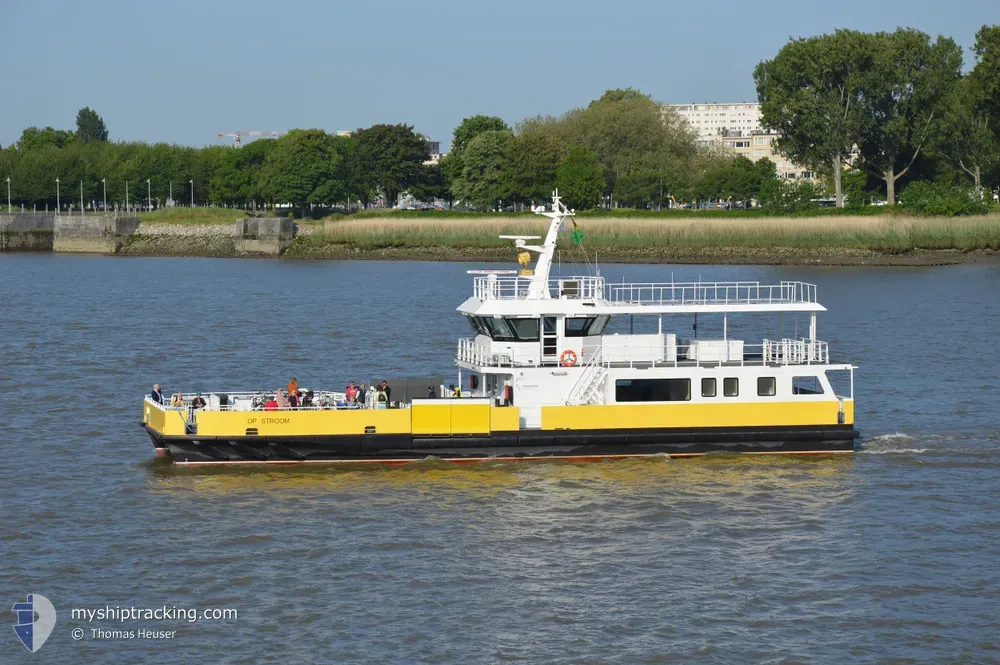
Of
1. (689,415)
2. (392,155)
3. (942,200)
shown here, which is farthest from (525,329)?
(392,155)

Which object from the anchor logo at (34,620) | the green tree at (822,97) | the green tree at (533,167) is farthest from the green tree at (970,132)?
the anchor logo at (34,620)

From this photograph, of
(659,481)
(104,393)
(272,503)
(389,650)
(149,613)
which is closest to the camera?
(389,650)

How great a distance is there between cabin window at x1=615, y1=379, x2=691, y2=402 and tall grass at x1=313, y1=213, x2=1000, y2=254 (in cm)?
6798

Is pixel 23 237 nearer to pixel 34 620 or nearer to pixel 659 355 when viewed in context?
pixel 659 355

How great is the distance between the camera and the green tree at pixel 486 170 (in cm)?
13038

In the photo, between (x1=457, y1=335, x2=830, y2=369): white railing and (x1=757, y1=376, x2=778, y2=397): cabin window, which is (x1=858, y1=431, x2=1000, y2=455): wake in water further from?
(x1=757, y1=376, x2=778, y2=397): cabin window

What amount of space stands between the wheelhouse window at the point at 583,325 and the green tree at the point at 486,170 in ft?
322

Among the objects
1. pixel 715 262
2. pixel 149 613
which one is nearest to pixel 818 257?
pixel 715 262

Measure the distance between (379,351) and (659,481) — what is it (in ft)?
71.8

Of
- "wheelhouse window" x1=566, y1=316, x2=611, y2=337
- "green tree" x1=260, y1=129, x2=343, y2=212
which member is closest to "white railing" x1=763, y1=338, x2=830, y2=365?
"wheelhouse window" x1=566, y1=316, x2=611, y2=337

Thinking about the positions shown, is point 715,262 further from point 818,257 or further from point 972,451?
point 972,451

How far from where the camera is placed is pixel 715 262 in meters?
95.1

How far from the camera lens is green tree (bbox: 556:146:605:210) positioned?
399 feet

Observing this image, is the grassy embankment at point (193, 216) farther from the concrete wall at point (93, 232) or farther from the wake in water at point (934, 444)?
the wake in water at point (934, 444)
